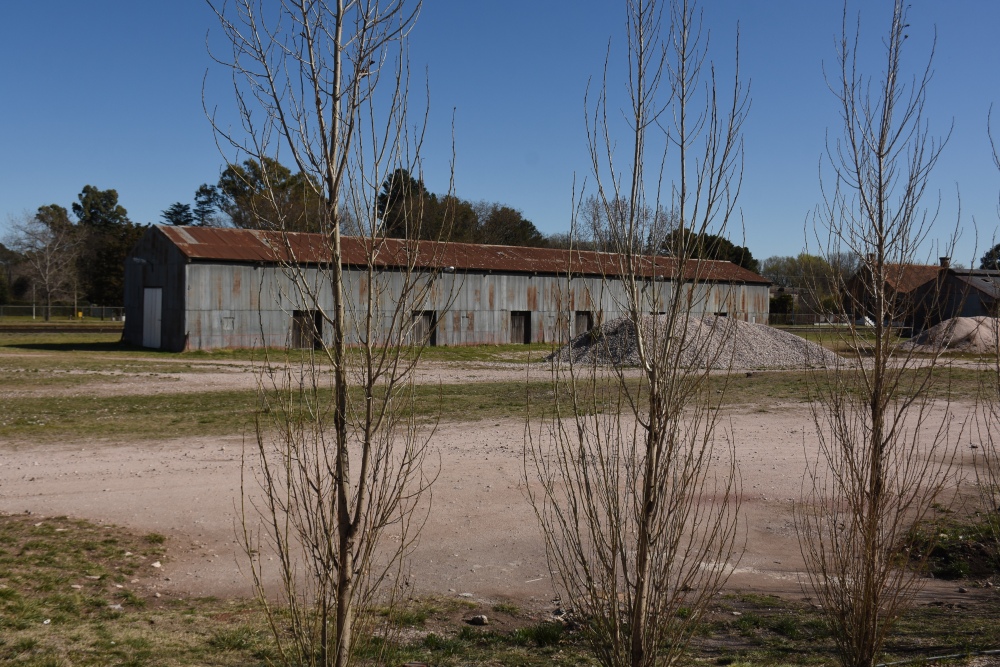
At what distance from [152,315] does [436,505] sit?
32.8m

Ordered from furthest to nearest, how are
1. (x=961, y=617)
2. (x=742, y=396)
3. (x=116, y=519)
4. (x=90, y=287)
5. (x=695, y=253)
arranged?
(x=90, y=287)
(x=742, y=396)
(x=116, y=519)
(x=961, y=617)
(x=695, y=253)

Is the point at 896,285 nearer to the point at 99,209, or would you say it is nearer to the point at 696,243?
the point at 696,243

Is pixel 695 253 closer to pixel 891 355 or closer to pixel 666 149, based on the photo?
pixel 666 149

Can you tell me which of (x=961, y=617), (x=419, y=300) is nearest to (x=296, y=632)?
(x=419, y=300)

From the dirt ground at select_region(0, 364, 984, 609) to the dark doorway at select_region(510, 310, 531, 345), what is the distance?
94.3 feet

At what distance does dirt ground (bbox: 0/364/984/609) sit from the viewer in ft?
27.3

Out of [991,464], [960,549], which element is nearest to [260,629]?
[960,549]

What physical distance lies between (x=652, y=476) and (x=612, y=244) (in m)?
1.37

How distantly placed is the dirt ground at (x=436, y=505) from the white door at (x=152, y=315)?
26218mm

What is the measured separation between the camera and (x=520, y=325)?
4553 cm

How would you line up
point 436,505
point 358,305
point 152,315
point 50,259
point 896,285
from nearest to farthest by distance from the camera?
point 896,285
point 436,505
point 358,305
point 152,315
point 50,259

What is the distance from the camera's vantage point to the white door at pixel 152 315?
39156 millimetres

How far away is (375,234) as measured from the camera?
4.13m

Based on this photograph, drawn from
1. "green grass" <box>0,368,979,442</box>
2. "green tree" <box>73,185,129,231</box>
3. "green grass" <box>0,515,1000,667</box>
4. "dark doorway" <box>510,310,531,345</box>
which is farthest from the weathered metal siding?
"green tree" <box>73,185,129,231</box>
